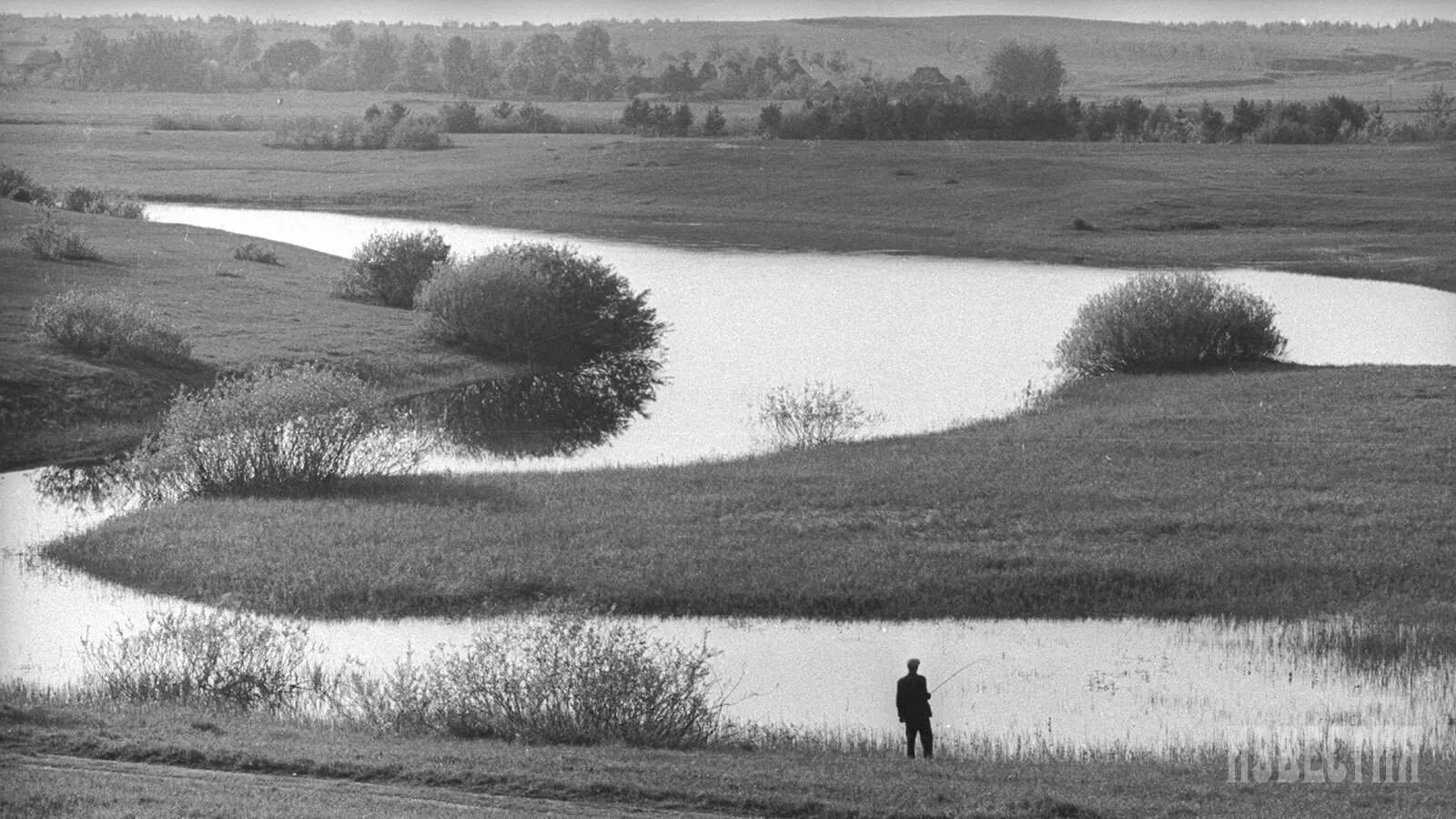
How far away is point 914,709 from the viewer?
1905cm

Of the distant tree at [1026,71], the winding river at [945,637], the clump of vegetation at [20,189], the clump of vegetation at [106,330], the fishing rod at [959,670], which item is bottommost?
the fishing rod at [959,670]

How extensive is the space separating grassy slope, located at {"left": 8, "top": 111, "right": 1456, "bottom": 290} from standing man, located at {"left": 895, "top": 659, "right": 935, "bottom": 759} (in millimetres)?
55153

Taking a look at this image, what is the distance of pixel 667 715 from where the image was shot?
19797 mm

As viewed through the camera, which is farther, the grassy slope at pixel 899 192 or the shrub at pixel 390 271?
the grassy slope at pixel 899 192

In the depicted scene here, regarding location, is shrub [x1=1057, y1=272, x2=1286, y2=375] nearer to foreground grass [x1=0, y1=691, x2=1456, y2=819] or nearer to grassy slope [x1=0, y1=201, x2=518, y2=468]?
grassy slope [x1=0, y1=201, x2=518, y2=468]

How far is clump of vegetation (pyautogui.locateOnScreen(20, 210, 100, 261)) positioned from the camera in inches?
2180

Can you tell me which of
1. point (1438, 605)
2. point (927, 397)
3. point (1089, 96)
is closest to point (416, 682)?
point (1438, 605)

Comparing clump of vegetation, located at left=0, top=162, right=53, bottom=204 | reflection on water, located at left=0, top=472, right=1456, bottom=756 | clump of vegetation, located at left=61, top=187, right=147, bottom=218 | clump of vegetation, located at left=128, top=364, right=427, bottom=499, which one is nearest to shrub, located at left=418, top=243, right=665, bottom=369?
clump of vegetation, located at left=128, top=364, right=427, bottom=499

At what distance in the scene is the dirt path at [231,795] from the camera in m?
14.9

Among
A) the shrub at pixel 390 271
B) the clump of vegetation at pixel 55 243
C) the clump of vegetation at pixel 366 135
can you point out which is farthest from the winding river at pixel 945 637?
the clump of vegetation at pixel 366 135

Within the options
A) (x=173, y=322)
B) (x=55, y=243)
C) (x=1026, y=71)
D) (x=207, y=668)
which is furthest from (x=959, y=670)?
(x=1026, y=71)

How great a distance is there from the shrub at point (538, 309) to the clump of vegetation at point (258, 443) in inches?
699

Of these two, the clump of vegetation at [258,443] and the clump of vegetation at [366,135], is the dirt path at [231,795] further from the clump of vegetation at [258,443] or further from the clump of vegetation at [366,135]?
the clump of vegetation at [366,135]

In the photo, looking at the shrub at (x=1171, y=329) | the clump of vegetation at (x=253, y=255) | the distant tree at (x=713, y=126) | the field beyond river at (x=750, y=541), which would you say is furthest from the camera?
the distant tree at (x=713, y=126)
